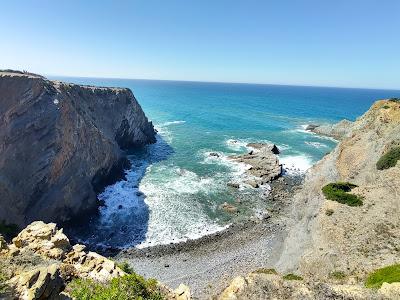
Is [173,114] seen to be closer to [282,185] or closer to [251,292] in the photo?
[282,185]

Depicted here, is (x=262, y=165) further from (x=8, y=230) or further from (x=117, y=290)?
(x=117, y=290)

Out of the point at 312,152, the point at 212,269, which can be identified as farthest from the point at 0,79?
the point at 312,152

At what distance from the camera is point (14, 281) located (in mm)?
14375

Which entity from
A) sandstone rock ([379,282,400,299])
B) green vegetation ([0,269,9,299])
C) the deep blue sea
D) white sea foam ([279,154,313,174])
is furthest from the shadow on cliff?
sandstone rock ([379,282,400,299])

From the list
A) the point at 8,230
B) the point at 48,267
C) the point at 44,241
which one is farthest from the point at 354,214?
the point at 8,230

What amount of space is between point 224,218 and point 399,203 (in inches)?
939

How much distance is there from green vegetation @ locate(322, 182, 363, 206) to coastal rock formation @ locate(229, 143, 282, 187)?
81.2 feet

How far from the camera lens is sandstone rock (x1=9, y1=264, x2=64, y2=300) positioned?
13340mm

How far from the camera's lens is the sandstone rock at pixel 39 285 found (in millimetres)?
13340

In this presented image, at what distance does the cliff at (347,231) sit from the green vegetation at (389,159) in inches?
17.7

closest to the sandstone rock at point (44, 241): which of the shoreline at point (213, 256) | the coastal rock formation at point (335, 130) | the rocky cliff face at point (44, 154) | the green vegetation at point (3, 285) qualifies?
the green vegetation at point (3, 285)

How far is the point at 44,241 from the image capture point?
77.2ft

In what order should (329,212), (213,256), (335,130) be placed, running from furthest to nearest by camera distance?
(335,130) → (213,256) → (329,212)

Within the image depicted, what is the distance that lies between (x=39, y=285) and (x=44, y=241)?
11004mm
